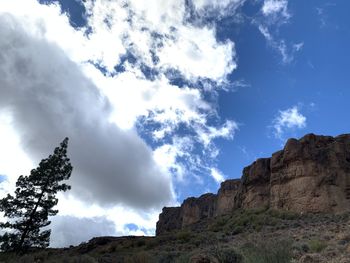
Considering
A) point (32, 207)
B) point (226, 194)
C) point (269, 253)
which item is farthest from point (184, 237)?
point (226, 194)

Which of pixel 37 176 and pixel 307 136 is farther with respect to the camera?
pixel 307 136

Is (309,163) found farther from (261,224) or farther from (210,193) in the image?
(210,193)

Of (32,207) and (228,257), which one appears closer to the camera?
(228,257)

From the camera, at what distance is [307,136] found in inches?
2256

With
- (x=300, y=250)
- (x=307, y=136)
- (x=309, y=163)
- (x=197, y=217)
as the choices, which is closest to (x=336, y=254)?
(x=300, y=250)

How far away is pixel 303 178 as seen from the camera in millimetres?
53062

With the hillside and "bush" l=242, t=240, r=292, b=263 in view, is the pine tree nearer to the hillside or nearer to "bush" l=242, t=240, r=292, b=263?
the hillside

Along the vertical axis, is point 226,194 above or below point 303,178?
above

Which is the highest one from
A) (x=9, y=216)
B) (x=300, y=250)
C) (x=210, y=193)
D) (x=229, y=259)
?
(x=210, y=193)

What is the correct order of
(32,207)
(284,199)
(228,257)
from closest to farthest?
1. (228,257)
2. (32,207)
3. (284,199)

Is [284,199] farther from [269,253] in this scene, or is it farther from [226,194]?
[269,253]

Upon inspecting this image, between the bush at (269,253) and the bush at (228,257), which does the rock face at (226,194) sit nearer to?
the bush at (228,257)

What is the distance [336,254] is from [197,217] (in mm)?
98244

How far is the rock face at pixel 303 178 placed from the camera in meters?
49.7
